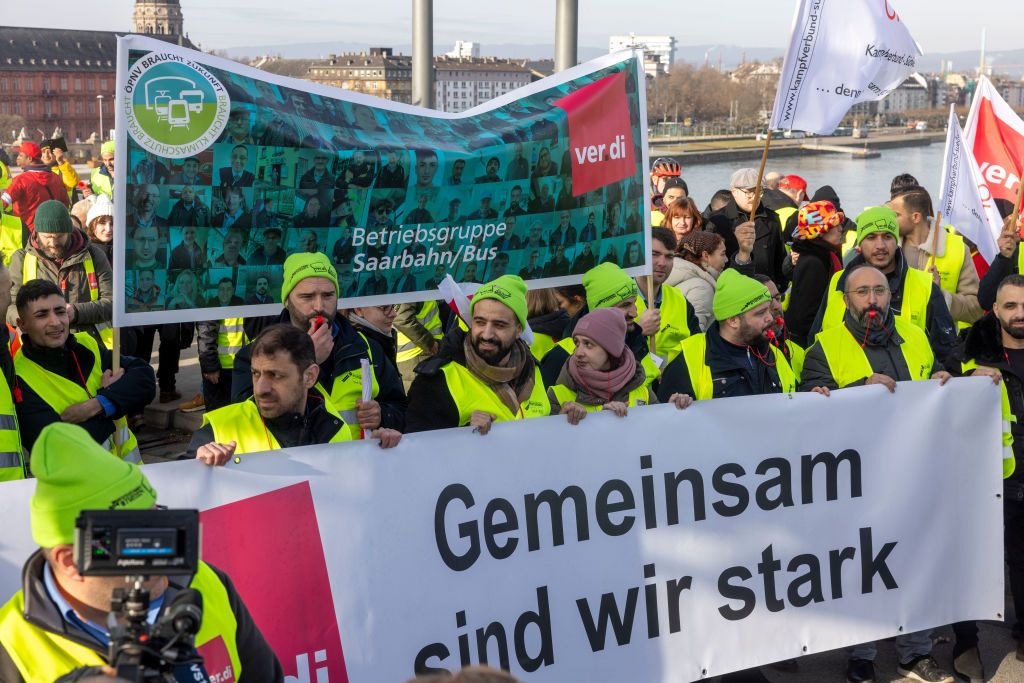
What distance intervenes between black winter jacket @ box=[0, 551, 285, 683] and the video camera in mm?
229

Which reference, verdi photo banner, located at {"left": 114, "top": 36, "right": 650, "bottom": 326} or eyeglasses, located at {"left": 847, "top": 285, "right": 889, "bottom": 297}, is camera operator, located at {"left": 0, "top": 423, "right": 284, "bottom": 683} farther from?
eyeglasses, located at {"left": 847, "top": 285, "right": 889, "bottom": 297}

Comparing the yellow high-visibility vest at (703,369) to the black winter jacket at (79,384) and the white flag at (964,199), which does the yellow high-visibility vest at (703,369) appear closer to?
the black winter jacket at (79,384)

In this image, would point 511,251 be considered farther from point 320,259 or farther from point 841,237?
point 841,237

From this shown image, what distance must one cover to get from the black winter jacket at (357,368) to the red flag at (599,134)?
123 centimetres

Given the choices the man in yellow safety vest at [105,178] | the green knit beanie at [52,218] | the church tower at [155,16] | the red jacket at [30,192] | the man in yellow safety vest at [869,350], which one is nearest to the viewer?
the man in yellow safety vest at [869,350]

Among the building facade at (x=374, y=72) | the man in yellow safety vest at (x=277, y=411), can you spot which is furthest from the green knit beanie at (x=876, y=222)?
the building facade at (x=374, y=72)

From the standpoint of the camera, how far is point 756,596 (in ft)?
15.2

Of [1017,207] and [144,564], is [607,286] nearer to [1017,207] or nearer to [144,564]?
[1017,207]

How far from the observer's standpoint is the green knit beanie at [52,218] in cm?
673

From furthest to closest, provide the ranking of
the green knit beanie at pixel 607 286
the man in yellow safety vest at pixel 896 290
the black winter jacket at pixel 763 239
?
the black winter jacket at pixel 763 239 < the man in yellow safety vest at pixel 896 290 < the green knit beanie at pixel 607 286

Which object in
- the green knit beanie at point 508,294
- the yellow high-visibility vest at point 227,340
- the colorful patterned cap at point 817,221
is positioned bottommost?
the yellow high-visibility vest at point 227,340

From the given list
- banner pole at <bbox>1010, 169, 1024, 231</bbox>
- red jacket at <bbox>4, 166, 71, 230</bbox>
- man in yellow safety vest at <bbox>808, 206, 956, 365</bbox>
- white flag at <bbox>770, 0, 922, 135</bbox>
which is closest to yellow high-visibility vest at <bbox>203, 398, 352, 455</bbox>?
man in yellow safety vest at <bbox>808, 206, 956, 365</bbox>

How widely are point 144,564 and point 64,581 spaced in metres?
0.33

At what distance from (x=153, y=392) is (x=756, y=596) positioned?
2427 millimetres
